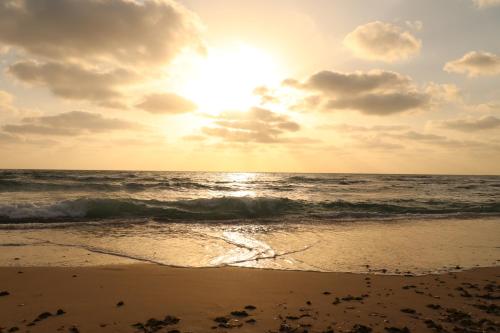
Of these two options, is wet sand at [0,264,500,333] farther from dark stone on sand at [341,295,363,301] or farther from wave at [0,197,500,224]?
wave at [0,197,500,224]

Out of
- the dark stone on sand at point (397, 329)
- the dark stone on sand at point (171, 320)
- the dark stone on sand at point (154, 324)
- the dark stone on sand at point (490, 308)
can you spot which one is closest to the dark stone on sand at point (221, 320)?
the dark stone on sand at point (171, 320)

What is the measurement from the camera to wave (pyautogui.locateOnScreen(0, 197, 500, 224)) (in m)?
18.2

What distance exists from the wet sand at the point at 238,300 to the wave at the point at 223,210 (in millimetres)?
10458

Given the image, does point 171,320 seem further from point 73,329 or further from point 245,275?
point 245,275

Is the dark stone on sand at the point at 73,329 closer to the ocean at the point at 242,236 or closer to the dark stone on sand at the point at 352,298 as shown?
the ocean at the point at 242,236

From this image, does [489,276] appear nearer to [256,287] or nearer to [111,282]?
[256,287]

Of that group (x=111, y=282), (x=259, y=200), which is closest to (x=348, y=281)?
(x=111, y=282)

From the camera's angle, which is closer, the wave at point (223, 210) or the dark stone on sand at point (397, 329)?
the dark stone on sand at point (397, 329)

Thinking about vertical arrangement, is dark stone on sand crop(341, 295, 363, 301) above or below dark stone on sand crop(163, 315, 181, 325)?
below

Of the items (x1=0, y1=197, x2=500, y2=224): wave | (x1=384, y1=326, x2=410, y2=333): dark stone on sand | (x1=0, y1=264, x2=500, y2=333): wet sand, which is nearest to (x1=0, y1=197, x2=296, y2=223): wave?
(x1=0, y1=197, x2=500, y2=224): wave

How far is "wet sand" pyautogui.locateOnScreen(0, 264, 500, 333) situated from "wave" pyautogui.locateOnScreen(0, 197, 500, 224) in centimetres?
1046

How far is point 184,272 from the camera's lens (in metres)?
8.16

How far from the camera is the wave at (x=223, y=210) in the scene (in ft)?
59.8

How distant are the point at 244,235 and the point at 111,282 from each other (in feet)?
22.3
